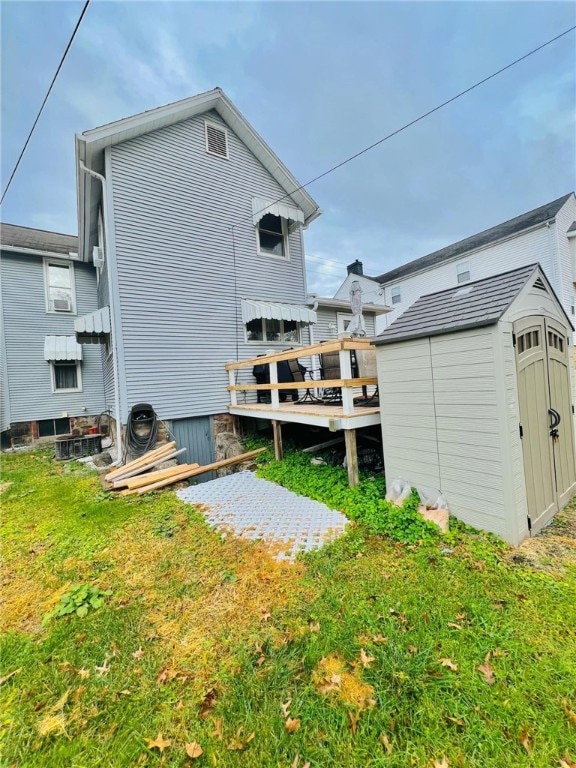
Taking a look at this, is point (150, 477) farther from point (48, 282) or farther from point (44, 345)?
point (48, 282)

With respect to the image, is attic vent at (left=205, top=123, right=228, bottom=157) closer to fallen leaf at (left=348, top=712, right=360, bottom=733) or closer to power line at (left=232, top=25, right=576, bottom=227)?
power line at (left=232, top=25, right=576, bottom=227)

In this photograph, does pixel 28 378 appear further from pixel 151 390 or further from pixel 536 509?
pixel 536 509

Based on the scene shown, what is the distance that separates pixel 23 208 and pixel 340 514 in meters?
15.5

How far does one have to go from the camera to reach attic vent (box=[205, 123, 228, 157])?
28.6 feet

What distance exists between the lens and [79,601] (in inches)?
112

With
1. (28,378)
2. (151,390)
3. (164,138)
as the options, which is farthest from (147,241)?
(28,378)

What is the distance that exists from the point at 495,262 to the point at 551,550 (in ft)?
57.8

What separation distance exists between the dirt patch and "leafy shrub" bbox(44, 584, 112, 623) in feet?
13.4

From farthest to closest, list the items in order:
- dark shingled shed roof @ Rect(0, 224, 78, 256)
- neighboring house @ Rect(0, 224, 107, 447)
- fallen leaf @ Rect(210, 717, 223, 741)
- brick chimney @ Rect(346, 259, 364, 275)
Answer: brick chimney @ Rect(346, 259, 364, 275), dark shingled shed roof @ Rect(0, 224, 78, 256), neighboring house @ Rect(0, 224, 107, 447), fallen leaf @ Rect(210, 717, 223, 741)

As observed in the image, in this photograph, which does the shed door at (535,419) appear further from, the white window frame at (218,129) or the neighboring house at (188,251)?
the white window frame at (218,129)

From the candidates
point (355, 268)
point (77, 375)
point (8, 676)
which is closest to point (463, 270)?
point (355, 268)

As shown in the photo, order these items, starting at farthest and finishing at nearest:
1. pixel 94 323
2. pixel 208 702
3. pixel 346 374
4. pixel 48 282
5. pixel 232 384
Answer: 1. pixel 48 282
2. pixel 232 384
3. pixel 94 323
4. pixel 346 374
5. pixel 208 702

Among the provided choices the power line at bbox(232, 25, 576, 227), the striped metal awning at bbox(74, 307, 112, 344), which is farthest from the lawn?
the power line at bbox(232, 25, 576, 227)

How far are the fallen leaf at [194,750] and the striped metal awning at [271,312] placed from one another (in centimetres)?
758
